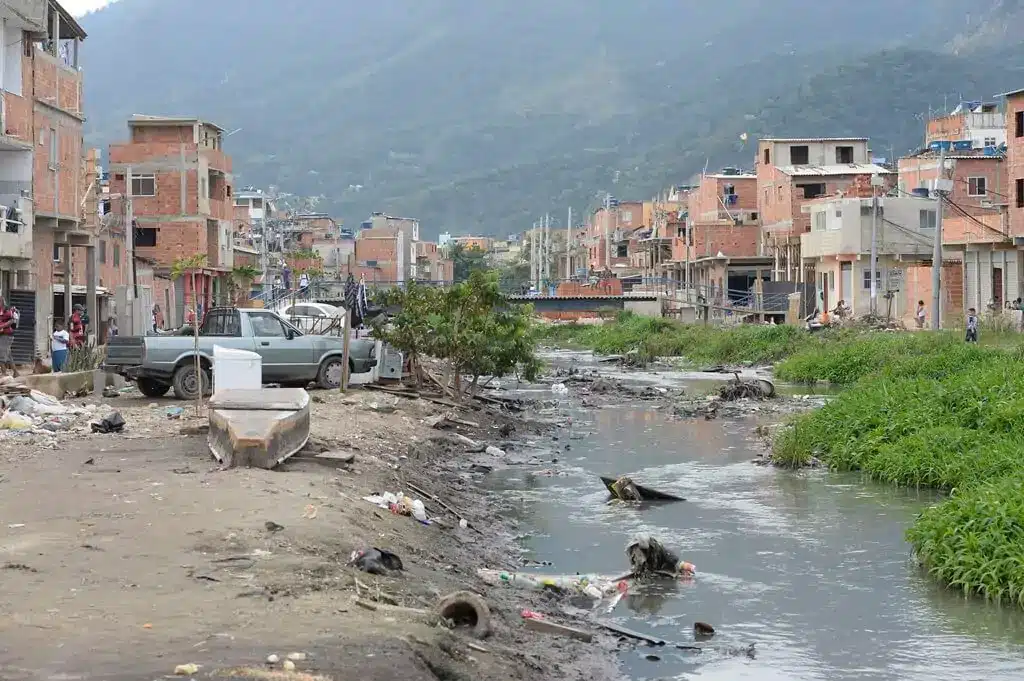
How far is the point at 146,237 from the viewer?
6519cm

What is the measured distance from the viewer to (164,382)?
27484mm

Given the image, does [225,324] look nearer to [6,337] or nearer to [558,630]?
[6,337]

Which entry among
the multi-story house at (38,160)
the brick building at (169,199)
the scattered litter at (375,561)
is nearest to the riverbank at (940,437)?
the scattered litter at (375,561)

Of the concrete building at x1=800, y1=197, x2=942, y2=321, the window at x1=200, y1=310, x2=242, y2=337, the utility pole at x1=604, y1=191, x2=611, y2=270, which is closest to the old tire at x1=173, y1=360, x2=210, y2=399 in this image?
the window at x1=200, y1=310, x2=242, y2=337

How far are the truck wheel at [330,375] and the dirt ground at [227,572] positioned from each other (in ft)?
33.8

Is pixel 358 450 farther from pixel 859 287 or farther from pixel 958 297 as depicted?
pixel 859 287

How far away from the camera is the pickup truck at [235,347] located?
87.9 ft

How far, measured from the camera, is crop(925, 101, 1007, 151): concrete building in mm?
98000

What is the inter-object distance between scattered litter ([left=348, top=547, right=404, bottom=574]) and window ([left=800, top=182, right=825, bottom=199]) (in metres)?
77.3

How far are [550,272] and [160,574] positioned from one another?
6519 inches

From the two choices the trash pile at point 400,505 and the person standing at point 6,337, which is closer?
the trash pile at point 400,505

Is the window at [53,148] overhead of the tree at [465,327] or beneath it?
overhead

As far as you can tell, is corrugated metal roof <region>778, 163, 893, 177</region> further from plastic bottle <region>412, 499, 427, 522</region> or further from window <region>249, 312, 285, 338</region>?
plastic bottle <region>412, 499, 427, 522</region>

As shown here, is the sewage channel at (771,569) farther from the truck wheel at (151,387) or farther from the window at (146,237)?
the window at (146,237)
